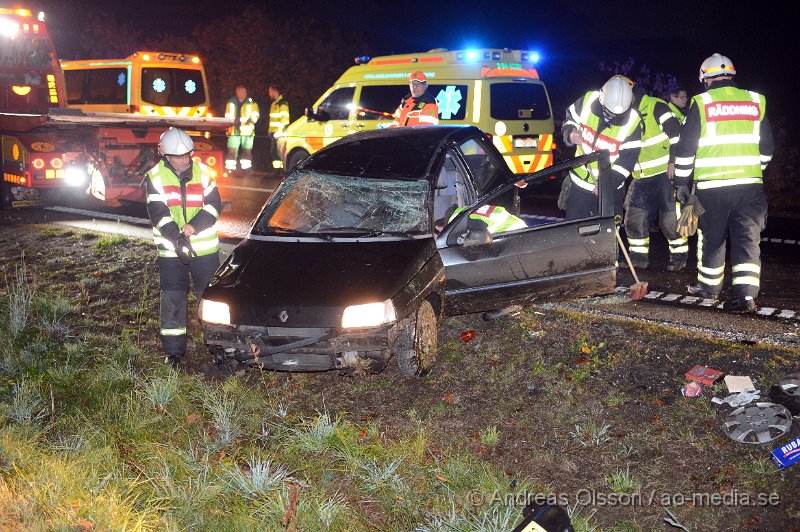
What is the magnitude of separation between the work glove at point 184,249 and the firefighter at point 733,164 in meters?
3.89

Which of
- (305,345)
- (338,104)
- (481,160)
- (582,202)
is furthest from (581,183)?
(338,104)

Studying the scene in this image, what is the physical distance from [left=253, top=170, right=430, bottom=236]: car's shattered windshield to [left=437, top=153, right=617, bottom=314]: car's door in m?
0.32

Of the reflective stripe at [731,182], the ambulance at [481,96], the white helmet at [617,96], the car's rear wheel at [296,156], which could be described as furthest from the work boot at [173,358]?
the car's rear wheel at [296,156]

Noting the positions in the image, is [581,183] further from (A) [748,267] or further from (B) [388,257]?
(B) [388,257]

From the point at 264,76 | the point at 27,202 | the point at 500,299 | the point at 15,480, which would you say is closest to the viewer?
the point at 15,480

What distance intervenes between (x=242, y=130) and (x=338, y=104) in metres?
2.96

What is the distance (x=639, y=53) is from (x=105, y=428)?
101 feet

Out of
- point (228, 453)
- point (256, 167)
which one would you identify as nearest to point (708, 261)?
point (228, 453)

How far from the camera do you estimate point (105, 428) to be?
5062 millimetres

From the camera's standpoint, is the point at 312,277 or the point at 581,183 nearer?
the point at 312,277

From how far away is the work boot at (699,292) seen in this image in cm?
684

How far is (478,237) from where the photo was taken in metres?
5.68

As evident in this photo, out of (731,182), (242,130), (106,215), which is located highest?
(731,182)

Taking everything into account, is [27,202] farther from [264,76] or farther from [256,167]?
[264,76]
